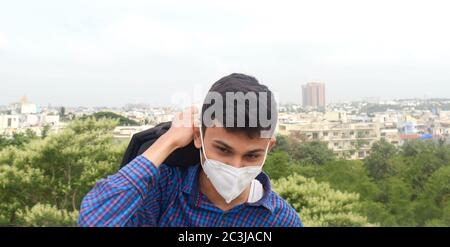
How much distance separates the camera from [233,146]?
0.83 m

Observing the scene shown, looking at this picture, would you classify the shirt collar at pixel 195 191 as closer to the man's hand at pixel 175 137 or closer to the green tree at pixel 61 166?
the man's hand at pixel 175 137

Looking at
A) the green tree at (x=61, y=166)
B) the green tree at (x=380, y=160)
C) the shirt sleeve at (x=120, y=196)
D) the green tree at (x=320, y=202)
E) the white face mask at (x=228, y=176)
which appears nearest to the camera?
the shirt sleeve at (x=120, y=196)

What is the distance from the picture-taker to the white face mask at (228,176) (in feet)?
2.83

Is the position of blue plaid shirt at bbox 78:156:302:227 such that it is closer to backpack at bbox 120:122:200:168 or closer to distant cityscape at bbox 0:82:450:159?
backpack at bbox 120:122:200:168

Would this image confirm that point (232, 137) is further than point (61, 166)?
No

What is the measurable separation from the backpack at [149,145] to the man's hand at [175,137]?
0.16 ft

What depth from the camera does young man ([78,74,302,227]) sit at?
772 millimetres

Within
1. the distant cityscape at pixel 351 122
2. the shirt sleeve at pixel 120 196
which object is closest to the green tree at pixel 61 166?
the distant cityscape at pixel 351 122

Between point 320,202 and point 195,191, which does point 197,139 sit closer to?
point 195,191

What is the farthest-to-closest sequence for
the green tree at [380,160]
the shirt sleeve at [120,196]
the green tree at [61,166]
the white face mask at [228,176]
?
the green tree at [380,160]
the green tree at [61,166]
the white face mask at [228,176]
the shirt sleeve at [120,196]

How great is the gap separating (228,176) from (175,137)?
15 centimetres

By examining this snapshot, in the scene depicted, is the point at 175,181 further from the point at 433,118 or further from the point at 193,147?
the point at 433,118

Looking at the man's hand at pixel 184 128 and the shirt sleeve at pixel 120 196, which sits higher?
the man's hand at pixel 184 128

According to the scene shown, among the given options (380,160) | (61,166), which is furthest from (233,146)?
(380,160)
